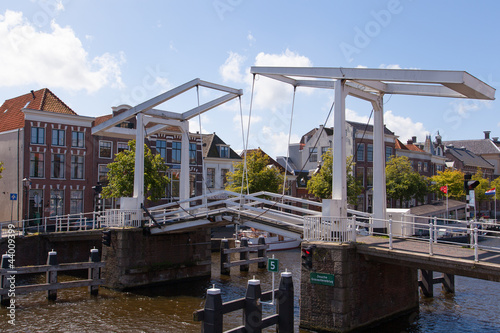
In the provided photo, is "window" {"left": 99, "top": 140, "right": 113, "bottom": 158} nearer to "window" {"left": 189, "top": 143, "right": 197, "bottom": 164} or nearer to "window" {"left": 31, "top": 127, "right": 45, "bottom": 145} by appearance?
"window" {"left": 31, "top": 127, "right": 45, "bottom": 145}

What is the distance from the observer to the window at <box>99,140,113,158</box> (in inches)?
1319

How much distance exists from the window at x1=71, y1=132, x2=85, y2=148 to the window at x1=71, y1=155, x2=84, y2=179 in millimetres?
783

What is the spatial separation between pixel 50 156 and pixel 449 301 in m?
25.5

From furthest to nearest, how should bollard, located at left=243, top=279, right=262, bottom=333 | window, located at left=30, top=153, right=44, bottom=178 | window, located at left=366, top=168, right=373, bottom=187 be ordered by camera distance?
window, located at left=366, top=168, right=373, bottom=187
window, located at left=30, top=153, right=44, bottom=178
bollard, located at left=243, top=279, right=262, bottom=333

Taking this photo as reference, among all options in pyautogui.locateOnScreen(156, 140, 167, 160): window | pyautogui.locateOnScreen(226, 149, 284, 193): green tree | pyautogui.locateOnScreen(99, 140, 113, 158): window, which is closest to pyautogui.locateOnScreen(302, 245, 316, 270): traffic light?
pyautogui.locateOnScreen(226, 149, 284, 193): green tree

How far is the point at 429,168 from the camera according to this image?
54688 mm

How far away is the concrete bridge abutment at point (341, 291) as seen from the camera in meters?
12.2

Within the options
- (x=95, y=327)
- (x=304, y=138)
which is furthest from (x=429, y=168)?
(x=95, y=327)

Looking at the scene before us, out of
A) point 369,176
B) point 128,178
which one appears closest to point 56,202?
point 128,178

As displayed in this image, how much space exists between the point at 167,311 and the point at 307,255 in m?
5.80

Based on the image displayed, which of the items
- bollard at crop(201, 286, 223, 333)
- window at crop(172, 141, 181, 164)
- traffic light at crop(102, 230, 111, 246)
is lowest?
bollard at crop(201, 286, 223, 333)

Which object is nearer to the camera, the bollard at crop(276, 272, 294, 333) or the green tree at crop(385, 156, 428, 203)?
the bollard at crop(276, 272, 294, 333)

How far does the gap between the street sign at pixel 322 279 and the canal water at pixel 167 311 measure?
6.45 ft

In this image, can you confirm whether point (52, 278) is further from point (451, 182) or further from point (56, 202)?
point (451, 182)
